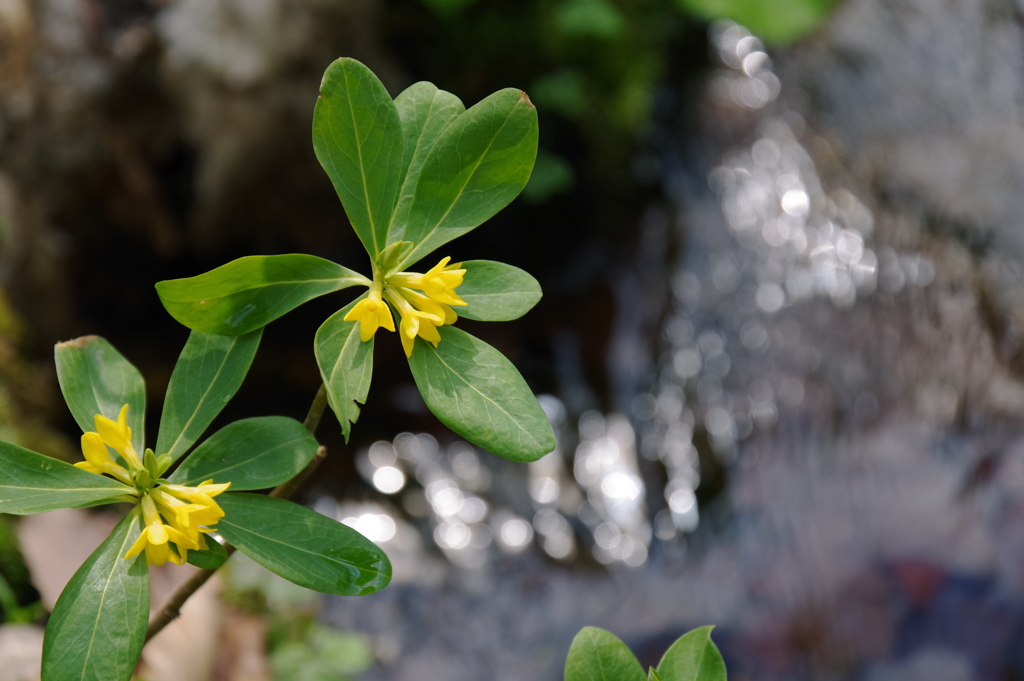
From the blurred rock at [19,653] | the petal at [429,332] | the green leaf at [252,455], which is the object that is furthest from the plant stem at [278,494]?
the blurred rock at [19,653]

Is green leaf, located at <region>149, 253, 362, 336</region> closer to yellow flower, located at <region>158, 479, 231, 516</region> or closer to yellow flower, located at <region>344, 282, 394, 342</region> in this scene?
yellow flower, located at <region>344, 282, 394, 342</region>

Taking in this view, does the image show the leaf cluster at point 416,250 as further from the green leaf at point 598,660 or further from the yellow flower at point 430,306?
the green leaf at point 598,660

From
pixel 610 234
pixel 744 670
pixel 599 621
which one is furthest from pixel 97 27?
pixel 744 670

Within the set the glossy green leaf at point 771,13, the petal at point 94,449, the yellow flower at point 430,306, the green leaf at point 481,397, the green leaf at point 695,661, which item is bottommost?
the glossy green leaf at point 771,13

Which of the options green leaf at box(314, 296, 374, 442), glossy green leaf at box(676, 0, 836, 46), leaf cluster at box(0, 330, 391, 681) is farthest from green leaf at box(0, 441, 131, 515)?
glossy green leaf at box(676, 0, 836, 46)

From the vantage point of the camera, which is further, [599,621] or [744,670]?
[599,621]

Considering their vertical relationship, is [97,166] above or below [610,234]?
above

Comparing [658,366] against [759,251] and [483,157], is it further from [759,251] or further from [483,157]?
[483,157]
